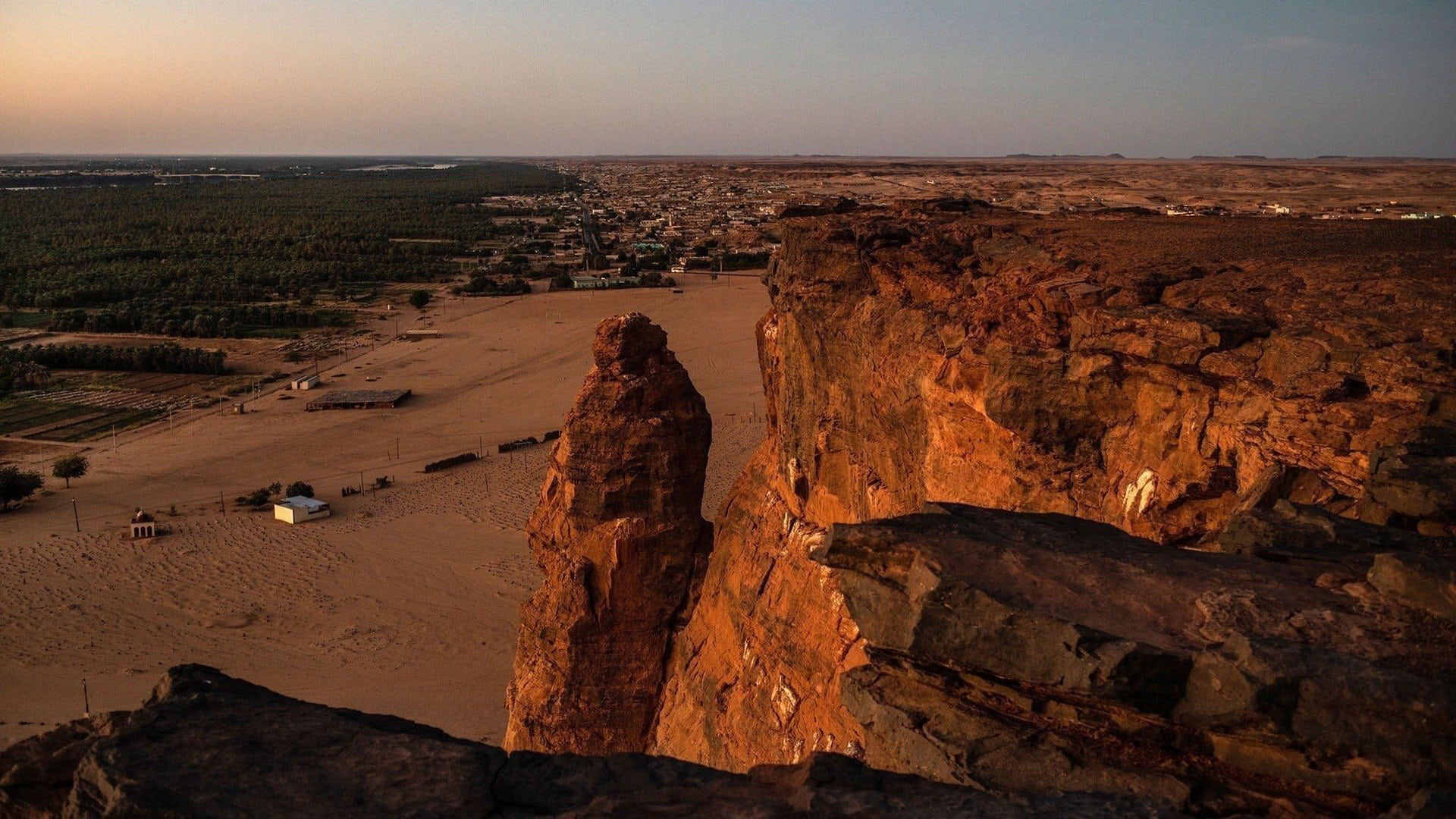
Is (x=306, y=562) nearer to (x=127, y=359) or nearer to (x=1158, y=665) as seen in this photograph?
(x=1158, y=665)

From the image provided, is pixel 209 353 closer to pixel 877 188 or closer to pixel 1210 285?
pixel 1210 285

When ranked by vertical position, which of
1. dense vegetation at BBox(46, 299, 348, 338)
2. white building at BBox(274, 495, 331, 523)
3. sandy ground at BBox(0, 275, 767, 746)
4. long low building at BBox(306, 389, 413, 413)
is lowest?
sandy ground at BBox(0, 275, 767, 746)

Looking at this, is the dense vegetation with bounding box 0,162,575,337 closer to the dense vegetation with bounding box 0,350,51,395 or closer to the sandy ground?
the dense vegetation with bounding box 0,350,51,395

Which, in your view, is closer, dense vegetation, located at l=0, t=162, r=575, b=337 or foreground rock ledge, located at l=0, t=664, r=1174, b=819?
foreground rock ledge, located at l=0, t=664, r=1174, b=819

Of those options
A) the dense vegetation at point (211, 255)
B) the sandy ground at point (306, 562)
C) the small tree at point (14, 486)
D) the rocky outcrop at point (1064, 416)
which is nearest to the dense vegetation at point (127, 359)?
the dense vegetation at point (211, 255)

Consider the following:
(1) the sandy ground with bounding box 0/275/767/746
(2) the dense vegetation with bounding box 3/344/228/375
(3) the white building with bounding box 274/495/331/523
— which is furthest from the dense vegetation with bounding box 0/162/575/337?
(3) the white building with bounding box 274/495/331/523

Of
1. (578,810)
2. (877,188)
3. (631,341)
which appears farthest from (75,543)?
(877,188)

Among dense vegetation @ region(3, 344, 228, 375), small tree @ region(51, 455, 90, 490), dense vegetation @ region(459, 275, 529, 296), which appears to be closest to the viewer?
small tree @ region(51, 455, 90, 490)
